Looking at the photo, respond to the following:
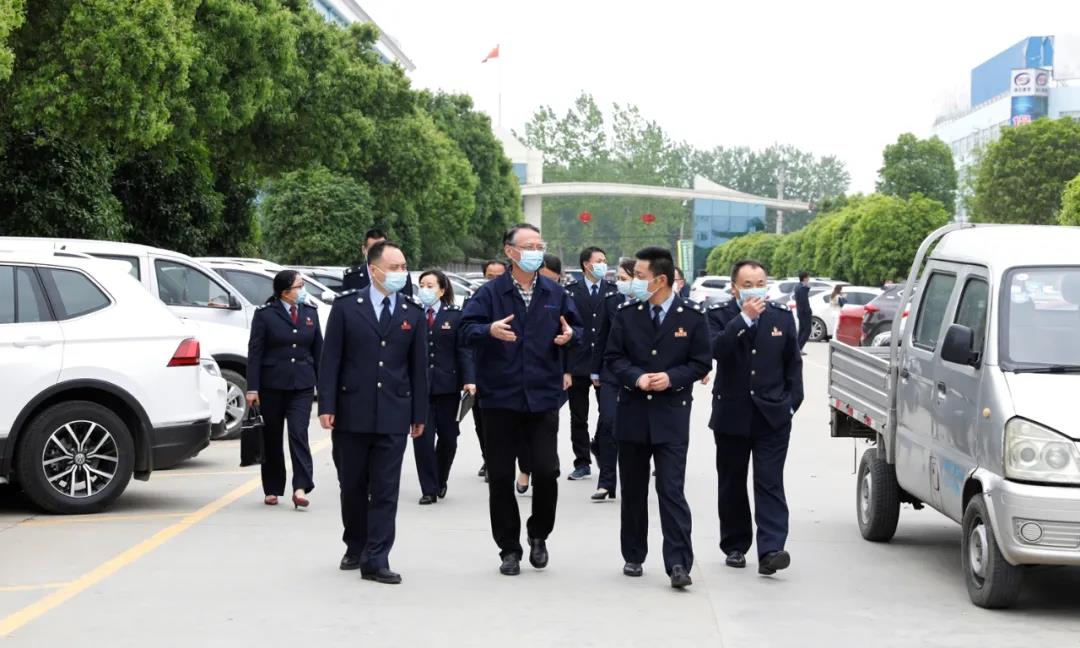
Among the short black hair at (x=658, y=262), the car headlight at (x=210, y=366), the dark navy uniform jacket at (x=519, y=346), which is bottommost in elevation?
the car headlight at (x=210, y=366)

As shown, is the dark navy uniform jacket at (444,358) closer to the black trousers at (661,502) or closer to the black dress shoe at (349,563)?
the black dress shoe at (349,563)

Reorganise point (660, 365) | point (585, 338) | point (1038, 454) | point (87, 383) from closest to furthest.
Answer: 1. point (1038, 454)
2. point (660, 365)
3. point (87, 383)
4. point (585, 338)

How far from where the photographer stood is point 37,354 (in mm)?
11016

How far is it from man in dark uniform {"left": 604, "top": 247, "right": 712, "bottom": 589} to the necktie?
1.23m

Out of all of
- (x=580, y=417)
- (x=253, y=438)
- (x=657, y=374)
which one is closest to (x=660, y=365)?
(x=657, y=374)

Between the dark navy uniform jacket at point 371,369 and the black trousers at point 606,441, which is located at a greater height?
the dark navy uniform jacket at point 371,369

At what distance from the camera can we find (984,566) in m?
8.09

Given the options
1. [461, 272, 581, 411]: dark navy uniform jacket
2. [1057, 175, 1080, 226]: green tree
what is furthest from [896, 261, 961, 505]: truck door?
[1057, 175, 1080, 226]: green tree

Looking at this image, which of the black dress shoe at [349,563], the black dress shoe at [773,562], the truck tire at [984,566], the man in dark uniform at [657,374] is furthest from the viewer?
the black dress shoe at [349,563]

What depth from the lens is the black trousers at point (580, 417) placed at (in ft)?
43.9

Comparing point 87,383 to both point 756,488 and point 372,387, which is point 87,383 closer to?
point 372,387

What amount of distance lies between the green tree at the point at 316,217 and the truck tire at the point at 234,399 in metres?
33.9

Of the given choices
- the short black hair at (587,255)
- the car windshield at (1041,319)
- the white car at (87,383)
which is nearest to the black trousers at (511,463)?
the car windshield at (1041,319)

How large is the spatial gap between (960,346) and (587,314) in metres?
5.64
